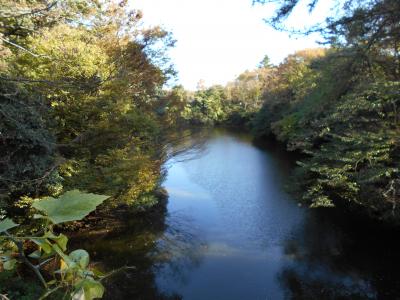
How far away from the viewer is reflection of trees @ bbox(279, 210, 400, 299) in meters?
8.58

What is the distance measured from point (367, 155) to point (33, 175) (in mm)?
8384

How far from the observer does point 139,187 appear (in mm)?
9883

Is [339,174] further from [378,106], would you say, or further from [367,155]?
[378,106]

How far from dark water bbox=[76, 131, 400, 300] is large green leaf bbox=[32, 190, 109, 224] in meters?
8.06

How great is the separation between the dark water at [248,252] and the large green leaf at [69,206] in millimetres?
8064

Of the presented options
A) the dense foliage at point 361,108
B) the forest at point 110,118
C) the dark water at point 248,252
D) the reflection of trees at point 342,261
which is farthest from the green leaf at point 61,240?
the reflection of trees at point 342,261

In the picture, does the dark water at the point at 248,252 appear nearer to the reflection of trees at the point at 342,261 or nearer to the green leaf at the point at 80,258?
the reflection of trees at the point at 342,261

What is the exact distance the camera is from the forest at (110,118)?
182 inches

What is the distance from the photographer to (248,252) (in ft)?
34.1

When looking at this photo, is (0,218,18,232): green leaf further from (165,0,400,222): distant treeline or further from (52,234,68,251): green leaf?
(165,0,400,222): distant treeline

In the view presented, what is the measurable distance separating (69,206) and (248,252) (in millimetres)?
10382

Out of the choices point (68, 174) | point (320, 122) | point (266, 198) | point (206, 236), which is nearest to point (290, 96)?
point (266, 198)

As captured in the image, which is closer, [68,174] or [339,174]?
[68,174]

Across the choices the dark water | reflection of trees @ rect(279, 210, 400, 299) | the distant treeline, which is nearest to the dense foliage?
the distant treeline
